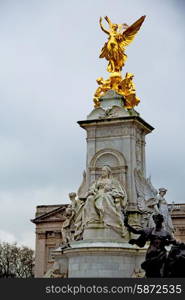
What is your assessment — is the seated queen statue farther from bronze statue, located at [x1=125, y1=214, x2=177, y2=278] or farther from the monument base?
bronze statue, located at [x1=125, y1=214, x2=177, y2=278]

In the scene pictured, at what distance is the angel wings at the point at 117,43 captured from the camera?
2778 centimetres

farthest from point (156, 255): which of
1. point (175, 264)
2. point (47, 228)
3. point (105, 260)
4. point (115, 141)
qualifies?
point (47, 228)

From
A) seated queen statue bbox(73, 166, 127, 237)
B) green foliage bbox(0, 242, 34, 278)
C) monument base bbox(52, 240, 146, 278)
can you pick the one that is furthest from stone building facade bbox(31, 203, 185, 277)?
monument base bbox(52, 240, 146, 278)

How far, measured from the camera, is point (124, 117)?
1035 inches

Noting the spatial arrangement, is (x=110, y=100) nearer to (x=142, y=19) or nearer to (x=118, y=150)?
(x=118, y=150)

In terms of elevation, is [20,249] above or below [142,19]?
below

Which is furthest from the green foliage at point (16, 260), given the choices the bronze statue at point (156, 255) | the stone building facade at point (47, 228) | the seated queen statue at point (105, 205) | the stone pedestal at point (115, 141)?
the bronze statue at point (156, 255)

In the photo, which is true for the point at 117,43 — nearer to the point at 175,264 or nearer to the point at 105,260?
the point at 105,260

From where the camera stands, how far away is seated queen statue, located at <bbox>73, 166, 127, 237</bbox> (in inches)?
957

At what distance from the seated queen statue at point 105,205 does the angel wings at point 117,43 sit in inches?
207

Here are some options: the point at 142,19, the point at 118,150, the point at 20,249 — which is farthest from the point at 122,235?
the point at 20,249

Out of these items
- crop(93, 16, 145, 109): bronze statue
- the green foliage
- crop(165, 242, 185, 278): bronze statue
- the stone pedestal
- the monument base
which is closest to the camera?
crop(165, 242, 185, 278): bronze statue

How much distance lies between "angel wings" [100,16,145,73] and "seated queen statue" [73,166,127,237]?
5.27 meters

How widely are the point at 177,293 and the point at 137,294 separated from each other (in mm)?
1055
